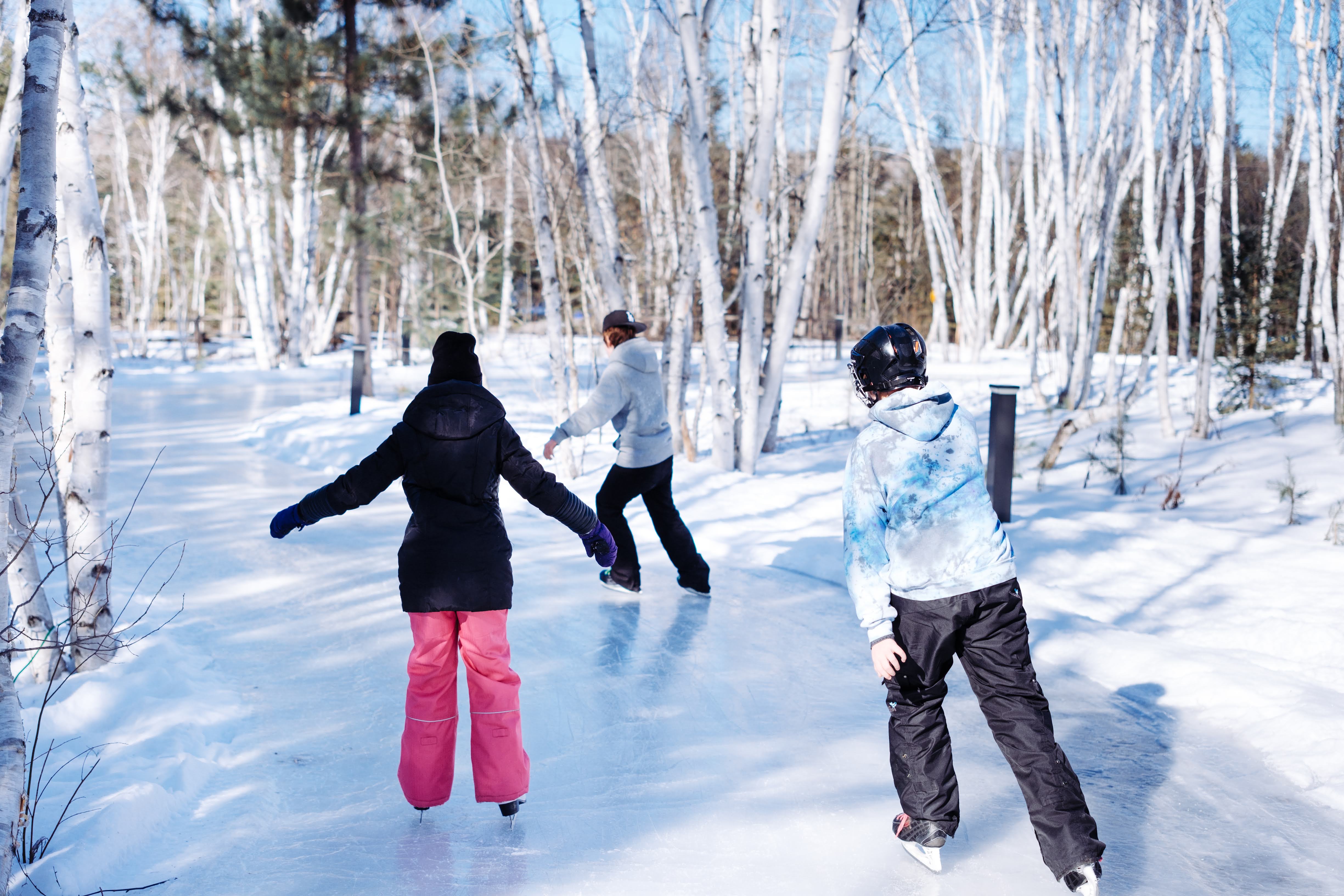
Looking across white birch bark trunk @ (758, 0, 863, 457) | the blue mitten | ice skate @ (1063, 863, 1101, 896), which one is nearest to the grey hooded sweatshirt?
the blue mitten

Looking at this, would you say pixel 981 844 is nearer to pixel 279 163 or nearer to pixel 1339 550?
pixel 1339 550

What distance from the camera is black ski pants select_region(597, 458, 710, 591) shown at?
5.45m

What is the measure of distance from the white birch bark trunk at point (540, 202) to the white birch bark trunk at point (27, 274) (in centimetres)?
612

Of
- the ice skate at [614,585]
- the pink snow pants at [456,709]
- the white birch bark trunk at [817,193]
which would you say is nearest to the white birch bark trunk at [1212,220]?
the white birch bark trunk at [817,193]

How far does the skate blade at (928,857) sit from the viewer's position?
284 centimetres

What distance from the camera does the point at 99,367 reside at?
3.82m

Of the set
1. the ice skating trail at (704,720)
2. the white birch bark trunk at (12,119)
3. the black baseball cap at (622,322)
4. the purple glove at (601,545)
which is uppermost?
the white birch bark trunk at (12,119)

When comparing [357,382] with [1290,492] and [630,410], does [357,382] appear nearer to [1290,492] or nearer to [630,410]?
[630,410]

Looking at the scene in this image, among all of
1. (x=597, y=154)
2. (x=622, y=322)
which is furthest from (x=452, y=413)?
(x=597, y=154)

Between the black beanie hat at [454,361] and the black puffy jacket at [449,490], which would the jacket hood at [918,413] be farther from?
the black beanie hat at [454,361]

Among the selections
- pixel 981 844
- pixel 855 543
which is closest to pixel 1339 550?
pixel 981 844

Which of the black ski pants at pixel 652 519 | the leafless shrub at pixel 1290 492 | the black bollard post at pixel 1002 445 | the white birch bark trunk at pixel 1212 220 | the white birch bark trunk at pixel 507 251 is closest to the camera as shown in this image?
the black ski pants at pixel 652 519

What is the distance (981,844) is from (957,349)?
798 inches

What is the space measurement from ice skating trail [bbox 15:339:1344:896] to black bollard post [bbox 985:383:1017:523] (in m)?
0.28
